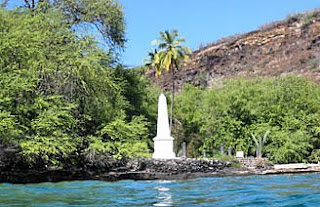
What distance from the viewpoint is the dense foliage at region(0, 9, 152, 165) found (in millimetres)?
19625

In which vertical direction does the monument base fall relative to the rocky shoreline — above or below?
above

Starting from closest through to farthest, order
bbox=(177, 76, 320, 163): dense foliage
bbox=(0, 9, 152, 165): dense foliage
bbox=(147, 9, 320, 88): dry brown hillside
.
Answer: bbox=(0, 9, 152, 165): dense foliage < bbox=(177, 76, 320, 163): dense foliage < bbox=(147, 9, 320, 88): dry brown hillside

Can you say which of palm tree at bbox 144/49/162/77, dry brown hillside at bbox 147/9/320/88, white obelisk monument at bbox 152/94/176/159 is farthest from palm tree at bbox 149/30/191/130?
dry brown hillside at bbox 147/9/320/88

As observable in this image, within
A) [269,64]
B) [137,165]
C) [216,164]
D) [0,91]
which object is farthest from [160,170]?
[269,64]

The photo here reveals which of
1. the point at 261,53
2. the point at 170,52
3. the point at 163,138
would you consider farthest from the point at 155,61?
the point at 261,53

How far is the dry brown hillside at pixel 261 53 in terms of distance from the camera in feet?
228

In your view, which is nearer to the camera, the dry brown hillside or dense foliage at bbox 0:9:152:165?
dense foliage at bbox 0:9:152:165

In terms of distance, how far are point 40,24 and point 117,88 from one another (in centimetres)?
433

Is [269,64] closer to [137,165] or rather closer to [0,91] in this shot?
[137,165]

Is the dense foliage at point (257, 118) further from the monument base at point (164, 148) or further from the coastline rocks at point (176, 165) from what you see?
the monument base at point (164, 148)

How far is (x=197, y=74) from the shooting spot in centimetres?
7656

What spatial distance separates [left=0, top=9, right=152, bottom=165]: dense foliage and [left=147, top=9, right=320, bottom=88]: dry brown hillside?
4697cm

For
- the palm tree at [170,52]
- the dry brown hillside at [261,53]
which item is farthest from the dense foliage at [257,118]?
the dry brown hillside at [261,53]

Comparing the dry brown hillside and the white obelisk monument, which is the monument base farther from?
the dry brown hillside
